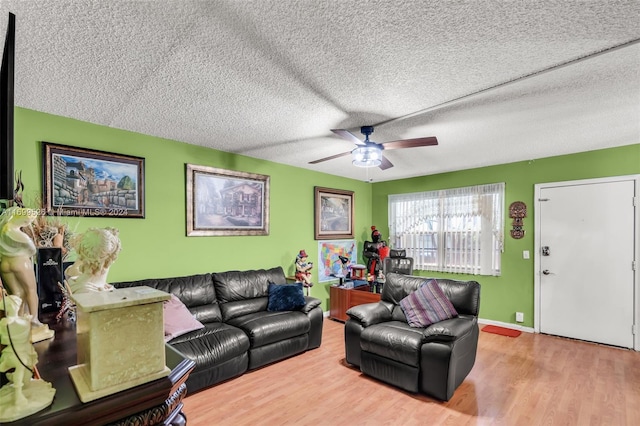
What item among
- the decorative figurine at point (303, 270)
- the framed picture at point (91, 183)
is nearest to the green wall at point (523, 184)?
the decorative figurine at point (303, 270)

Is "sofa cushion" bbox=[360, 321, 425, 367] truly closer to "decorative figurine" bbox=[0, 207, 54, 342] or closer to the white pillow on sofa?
the white pillow on sofa

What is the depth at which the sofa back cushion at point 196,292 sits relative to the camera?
3.14m

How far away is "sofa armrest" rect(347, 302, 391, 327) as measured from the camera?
309cm

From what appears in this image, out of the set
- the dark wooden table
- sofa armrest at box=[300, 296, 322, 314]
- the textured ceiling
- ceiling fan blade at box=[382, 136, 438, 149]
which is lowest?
sofa armrest at box=[300, 296, 322, 314]

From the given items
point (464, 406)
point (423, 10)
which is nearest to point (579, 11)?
point (423, 10)

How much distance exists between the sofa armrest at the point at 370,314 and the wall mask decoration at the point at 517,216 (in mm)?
2484

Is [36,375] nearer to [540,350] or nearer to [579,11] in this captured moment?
[579,11]

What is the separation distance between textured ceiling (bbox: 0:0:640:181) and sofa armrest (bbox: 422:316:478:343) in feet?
6.09

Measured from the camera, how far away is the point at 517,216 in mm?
4422

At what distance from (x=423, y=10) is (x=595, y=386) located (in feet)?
11.6

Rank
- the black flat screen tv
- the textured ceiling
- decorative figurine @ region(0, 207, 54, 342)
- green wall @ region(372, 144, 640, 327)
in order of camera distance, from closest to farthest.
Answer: decorative figurine @ region(0, 207, 54, 342)
the black flat screen tv
the textured ceiling
green wall @ region(372, 144, 640, 327)

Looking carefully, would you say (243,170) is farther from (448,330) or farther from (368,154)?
(448,330)

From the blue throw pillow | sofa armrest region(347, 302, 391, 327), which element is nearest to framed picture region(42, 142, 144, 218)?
the blue throw pillow

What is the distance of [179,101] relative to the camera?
242cm
